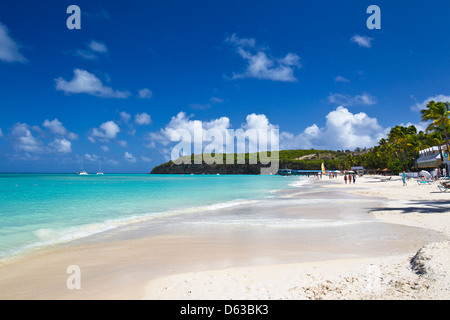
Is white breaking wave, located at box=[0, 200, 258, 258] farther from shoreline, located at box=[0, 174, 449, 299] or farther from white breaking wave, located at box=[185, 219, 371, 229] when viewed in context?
white breaking wave, located at box=[185, 219, 371, 229]

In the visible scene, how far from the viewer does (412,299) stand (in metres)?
3.74

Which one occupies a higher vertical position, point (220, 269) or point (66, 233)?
point (220, 269)

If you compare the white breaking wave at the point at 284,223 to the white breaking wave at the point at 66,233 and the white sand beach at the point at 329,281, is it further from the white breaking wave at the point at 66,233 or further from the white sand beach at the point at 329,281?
the white sand beach at the point at 329,281

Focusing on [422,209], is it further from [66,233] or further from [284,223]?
[66,233]

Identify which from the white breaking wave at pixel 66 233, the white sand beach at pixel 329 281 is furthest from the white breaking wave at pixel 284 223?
the white sand beach at pixel 329 281

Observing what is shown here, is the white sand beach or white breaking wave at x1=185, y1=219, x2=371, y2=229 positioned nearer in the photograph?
the white sand beach

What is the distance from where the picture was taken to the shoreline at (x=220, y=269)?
4.34 meters

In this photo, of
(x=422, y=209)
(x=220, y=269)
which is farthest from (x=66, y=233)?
(x=422, y=209)

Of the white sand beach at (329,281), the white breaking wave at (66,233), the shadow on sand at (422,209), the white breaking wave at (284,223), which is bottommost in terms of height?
the white breaking wave at (66,233)

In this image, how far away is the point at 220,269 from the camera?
5.57 meters

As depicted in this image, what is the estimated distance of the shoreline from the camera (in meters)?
4.34

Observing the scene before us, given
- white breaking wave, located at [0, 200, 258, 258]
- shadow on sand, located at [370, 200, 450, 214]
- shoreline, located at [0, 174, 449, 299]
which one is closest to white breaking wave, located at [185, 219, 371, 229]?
shoreline, located at [0, 174, 449, 299]

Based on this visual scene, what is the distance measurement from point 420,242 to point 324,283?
4.18 metres

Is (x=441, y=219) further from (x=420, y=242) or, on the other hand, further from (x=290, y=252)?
(x=290, y=252)
